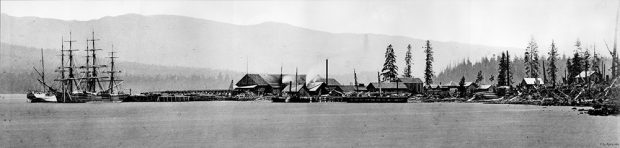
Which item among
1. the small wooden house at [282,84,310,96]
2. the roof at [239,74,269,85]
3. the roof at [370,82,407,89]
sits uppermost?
the roof at [239,74,269,85]

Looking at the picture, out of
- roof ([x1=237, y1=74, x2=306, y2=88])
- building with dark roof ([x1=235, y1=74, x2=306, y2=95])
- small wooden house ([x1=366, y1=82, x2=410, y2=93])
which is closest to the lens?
small wooden house ([x1=366, y1=82, x2=410, y2=93])

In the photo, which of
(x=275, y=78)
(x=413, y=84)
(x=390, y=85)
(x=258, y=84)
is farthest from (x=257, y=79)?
(x=413, y=84)

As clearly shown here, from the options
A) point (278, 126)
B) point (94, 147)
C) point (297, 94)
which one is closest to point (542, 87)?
point (297, 94)

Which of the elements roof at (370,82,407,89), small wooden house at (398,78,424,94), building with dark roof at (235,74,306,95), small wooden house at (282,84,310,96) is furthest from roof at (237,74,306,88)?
small wooden house at (398,78,424,94)

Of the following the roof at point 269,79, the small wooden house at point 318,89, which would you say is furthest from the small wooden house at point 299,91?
the roof at point 269,79

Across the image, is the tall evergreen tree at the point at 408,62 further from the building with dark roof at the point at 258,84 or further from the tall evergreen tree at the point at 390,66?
the building with dark roof at the point at 258,84

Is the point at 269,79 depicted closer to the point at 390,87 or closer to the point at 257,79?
the point at 257,79

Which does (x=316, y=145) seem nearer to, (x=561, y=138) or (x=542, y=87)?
(x=561, y=138)

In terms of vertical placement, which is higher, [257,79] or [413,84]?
[257,79]

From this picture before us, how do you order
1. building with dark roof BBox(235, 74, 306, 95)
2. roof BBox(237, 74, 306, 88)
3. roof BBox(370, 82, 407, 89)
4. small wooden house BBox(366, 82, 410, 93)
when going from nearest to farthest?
1. small wooden house BBox(366, 82, 410, 93)
2. roof BBox(370, 82, 407, 89)
3. building with dark roof BBox(235, 74, 306, 95)
4. roof BBox(237, 74, 306, 88)

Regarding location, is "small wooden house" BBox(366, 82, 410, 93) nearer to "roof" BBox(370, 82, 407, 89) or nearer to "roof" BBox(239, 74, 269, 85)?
"roof" BBox(370, 82, 407, 89)

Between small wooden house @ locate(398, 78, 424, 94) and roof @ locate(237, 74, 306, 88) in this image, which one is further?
roof @ locate(237, 74, 306, 88)
